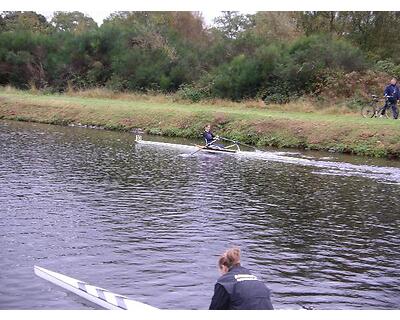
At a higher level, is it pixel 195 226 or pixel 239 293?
pixel 239 293

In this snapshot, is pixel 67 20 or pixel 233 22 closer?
pixel 233 22

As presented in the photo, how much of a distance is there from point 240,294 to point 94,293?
4.06m

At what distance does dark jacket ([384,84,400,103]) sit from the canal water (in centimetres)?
664

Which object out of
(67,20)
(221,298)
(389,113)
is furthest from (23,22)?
(221,298)

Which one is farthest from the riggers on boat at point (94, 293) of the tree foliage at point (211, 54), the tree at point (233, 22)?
the tree at point (233, 22)

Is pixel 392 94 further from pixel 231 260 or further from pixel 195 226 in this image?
pixel 231 260

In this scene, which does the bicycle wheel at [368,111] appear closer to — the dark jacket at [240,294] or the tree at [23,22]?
the dark jacket at [240,294]

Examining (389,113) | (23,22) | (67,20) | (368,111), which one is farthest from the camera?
(67,20)

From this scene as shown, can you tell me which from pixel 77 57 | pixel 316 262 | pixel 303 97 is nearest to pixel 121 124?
pixel 303 97

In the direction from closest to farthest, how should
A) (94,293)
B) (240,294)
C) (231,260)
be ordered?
(240,294)
(231,260)
(94,293)

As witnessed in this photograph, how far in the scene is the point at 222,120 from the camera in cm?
4369

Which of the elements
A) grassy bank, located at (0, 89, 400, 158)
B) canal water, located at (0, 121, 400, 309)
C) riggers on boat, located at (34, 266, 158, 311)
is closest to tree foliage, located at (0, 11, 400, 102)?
grassy bank, located at (0, 89, 400, 158)

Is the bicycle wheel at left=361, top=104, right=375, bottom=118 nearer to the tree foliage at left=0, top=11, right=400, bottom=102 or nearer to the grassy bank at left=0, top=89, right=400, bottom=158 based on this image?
the grassy bank at left=0, top=89, right=400, bottom=158

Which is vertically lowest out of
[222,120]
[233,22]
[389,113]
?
[222,120]
